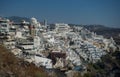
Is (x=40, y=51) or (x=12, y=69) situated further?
(x=40, y=51)

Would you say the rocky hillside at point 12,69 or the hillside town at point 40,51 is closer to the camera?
the rocky hillside at point 12,69

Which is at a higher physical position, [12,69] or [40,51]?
[12,69]

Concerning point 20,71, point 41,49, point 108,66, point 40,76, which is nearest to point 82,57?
point 108,66

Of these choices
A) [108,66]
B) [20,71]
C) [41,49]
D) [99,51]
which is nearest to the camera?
[20,71]

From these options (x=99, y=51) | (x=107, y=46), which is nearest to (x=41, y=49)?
(x=99, y=51)

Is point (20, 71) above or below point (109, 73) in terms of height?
above

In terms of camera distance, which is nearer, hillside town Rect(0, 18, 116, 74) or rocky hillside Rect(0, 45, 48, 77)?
rocky hillside Rect(0, 45, 48, 77)

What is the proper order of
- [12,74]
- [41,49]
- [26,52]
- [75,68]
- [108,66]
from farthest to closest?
1. [108,66]
2. [41,49]
3. [75,68]
4. [26,52]
5. [12,74]

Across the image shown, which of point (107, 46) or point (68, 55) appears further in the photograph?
point (107, 46)

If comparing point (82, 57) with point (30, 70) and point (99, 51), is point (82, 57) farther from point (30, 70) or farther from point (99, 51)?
point (30, 70)
